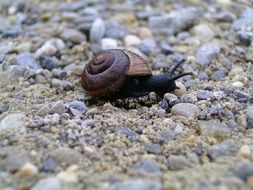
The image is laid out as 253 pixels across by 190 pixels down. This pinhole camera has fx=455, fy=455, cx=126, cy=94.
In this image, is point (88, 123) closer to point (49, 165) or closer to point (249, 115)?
point (49, 165)

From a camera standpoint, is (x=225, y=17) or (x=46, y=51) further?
(x=225, y=17)

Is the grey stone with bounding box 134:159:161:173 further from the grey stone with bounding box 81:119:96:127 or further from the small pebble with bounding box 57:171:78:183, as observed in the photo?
the grey stone with bounding box 81:119:96:127

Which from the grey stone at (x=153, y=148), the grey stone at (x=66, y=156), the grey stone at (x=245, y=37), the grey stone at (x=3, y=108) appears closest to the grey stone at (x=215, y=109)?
the grey stone at (x=153, y=148)

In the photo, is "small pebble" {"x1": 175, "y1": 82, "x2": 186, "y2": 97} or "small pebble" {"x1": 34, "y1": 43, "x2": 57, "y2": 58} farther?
"small pebble" {"x1": 34, "y1": 43, "x2": 57, "y2": 58}

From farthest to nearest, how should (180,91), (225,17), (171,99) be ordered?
(225,17) < (180,91) < (171,99)

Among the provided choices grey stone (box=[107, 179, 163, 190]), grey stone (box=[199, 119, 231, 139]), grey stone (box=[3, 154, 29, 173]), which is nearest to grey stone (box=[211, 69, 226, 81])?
grey stone (box=[199, 119, 231, 139])

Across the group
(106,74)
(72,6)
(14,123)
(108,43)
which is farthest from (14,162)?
(72,6)
